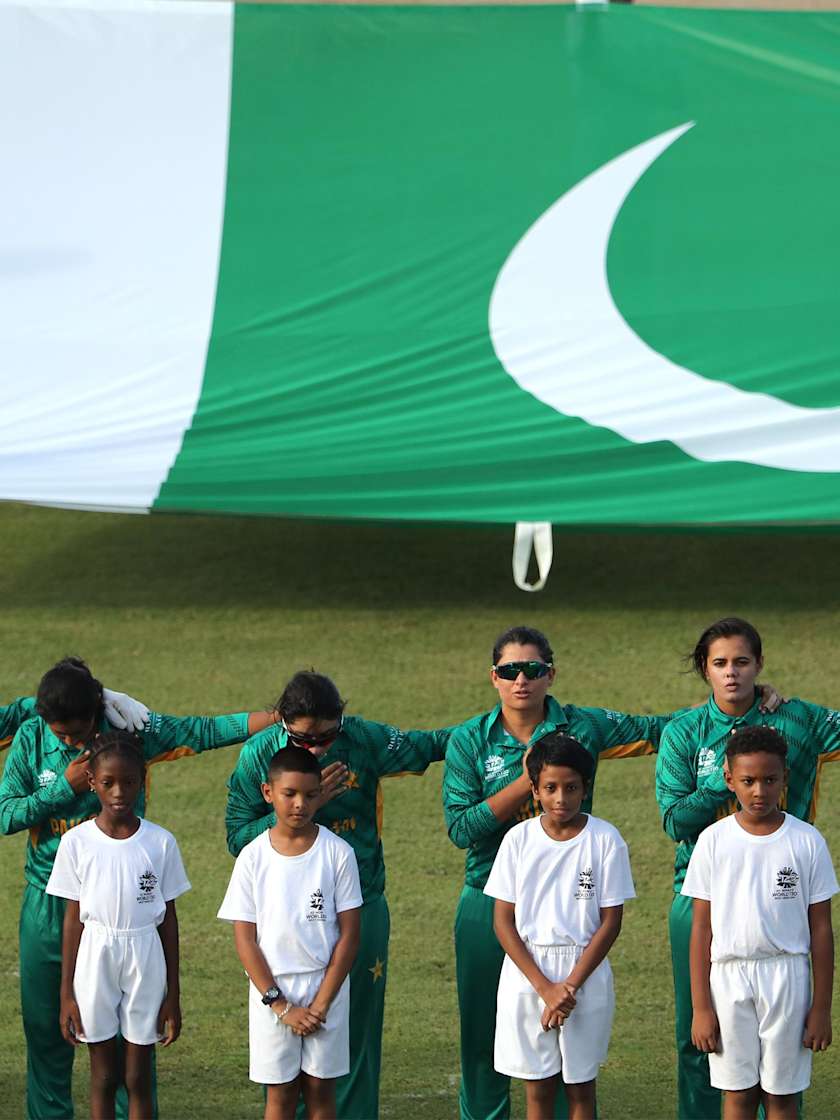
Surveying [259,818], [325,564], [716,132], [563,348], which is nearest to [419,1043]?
[259,818]

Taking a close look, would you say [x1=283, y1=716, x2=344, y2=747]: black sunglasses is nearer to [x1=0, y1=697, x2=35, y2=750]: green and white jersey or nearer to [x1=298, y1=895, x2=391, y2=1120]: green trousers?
[x1=298, y1=895, x2=391, y2=1120]: green trousers

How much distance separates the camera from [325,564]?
28.9 ft

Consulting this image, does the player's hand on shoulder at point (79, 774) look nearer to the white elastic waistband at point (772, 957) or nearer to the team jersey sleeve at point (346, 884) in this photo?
the team jersey sleeve at point (346, 884)

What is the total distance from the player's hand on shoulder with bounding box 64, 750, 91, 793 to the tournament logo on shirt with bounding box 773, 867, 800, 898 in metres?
1.44

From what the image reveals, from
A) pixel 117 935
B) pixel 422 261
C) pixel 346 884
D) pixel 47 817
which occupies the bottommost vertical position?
pixel 117 935

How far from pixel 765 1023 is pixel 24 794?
5.42ft

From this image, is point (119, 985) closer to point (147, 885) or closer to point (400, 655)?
point (147, 885)

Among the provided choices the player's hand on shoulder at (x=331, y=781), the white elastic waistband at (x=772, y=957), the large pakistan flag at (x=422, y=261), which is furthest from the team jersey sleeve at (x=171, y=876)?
the large pakistan flag at (x=422, y=261)

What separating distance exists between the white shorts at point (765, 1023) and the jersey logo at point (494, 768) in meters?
0.63

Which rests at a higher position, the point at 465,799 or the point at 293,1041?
the point at 465,799

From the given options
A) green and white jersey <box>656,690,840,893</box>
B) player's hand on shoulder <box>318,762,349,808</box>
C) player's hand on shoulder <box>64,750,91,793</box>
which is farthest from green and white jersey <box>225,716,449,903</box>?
green and white jersey <box>656,690,840,893</box>

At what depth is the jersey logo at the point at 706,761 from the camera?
3.69 meters

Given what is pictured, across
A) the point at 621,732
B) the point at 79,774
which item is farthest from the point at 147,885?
the point at 621,732

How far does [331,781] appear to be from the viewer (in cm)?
357
